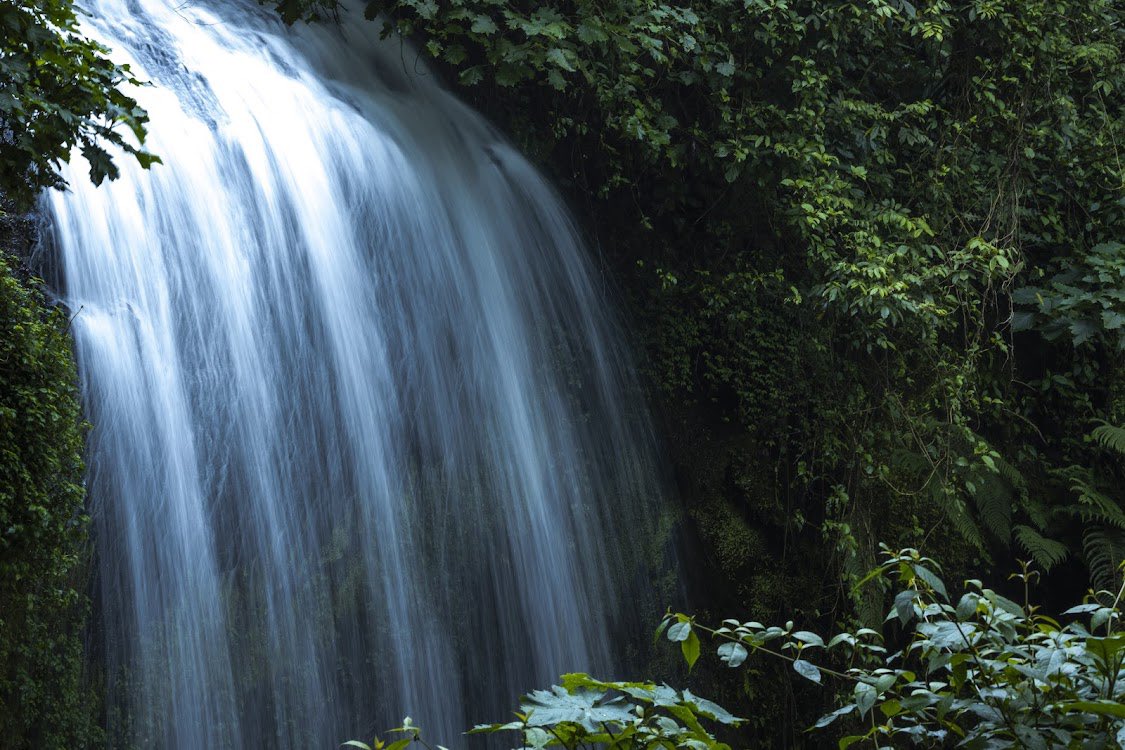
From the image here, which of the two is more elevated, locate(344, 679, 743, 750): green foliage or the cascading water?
the cascading water

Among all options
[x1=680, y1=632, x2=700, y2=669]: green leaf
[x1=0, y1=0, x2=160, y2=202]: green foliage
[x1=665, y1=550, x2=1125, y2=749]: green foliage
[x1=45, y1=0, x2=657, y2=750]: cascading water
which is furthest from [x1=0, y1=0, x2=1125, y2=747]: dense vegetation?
[x1=680, y1=632, x2=700, y2=669]: green leaf

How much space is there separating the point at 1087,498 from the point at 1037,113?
8.29 ft

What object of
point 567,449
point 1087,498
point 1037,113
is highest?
point 1037,113

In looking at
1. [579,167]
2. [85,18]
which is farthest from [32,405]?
[579,167]

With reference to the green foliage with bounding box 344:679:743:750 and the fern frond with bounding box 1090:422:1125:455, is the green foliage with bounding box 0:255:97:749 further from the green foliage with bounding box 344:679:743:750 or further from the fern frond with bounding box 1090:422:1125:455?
the fern frond with bounding box 1090:422:1125:455

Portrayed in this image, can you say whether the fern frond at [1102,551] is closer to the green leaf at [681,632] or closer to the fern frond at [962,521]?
the fern frond at [962,521]

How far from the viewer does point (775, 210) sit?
19.7ft

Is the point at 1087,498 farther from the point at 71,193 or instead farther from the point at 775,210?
the point at 71,193

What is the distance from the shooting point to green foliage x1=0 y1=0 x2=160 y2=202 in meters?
2.60

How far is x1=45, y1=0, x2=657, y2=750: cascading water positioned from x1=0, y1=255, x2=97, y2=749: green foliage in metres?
0.19

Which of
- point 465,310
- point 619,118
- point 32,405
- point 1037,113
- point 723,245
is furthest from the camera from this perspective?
point 1037,113

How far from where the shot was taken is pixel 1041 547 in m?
6.56

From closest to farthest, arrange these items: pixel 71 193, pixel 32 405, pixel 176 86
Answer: pixel 32 405 → pixel 71 193 → pixel 176 86

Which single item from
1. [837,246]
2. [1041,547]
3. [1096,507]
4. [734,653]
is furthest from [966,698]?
[1096,507]
